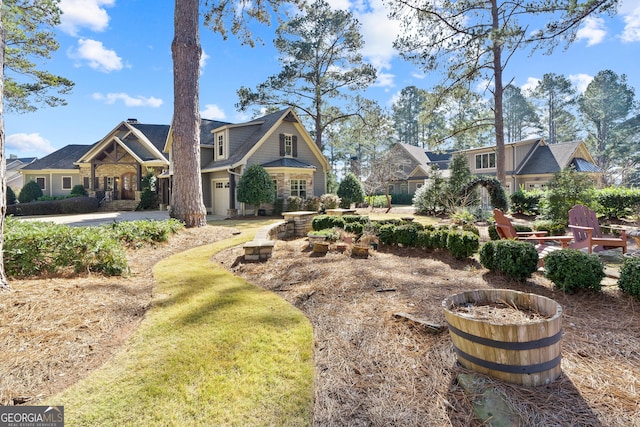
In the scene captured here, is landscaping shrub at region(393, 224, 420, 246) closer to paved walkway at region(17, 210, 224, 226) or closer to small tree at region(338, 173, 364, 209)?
paved walkway at region(17, 210, 224, 226)

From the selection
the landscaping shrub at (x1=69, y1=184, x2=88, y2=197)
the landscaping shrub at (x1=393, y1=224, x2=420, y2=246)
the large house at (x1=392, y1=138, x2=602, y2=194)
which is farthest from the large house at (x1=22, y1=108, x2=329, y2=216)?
the landscaping shrub at (x1=393, y1=224, x2=420, y2=246)

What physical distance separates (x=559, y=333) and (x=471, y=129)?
58.5 ft

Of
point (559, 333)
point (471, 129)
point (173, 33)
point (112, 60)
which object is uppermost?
point (112, 60)

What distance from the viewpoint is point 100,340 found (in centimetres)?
301

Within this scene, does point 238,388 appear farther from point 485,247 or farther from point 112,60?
point 112,60

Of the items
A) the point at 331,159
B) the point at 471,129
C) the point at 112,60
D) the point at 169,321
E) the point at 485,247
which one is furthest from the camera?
the point at 331,159

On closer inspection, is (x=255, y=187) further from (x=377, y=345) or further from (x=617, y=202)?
(x=617, y=202)

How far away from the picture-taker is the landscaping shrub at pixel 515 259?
180 inches

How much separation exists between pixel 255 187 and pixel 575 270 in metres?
13.5

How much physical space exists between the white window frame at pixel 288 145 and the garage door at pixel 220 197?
3940 millimetres

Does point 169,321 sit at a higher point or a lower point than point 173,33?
lower

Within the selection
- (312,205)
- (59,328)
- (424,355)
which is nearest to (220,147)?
(312,205)

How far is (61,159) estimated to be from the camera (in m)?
27.0

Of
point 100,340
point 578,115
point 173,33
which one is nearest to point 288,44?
point 173,33
